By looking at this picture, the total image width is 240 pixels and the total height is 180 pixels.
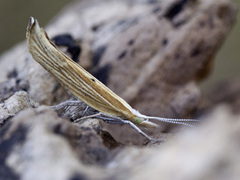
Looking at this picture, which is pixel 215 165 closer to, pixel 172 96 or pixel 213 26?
pixel 172 96

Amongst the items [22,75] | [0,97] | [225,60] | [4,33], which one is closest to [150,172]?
[0,97]

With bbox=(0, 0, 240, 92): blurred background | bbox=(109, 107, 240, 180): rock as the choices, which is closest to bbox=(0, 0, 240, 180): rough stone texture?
bbox=(109, 107, 240, 180): rock

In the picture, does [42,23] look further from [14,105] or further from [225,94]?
[14,105]

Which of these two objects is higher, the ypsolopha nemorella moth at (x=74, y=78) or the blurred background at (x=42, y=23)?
the blurred background at (x=42, y=23)

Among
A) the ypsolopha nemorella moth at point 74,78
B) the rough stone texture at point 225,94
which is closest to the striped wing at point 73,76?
the ypsolopha nemorella moth at point 74,78

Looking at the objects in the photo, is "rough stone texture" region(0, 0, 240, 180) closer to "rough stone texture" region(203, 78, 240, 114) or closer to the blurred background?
"rough stone texture" region(203, 78, 240, 114)

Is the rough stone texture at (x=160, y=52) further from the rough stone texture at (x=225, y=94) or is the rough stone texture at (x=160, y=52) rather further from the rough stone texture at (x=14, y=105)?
the rough stone texture at (x=14, y=105)
